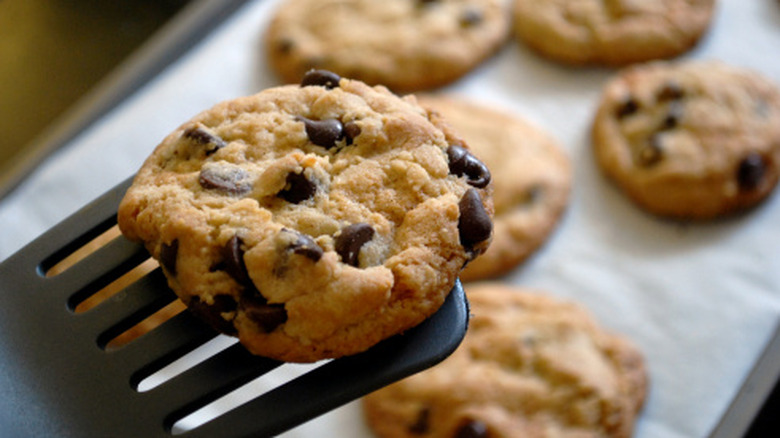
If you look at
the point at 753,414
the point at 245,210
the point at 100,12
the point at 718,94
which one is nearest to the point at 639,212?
the point at 718,94

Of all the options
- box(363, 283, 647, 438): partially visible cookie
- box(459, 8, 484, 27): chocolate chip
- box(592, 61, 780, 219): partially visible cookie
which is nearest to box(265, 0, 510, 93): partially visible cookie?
box(459, 8, 484, 27): chocolate chip

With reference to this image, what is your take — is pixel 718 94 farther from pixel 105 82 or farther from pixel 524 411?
pixel 105 82

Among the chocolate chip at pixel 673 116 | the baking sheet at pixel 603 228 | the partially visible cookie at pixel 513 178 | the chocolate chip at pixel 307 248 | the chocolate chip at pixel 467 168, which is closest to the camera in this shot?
the chocolate chip at pixel 307 248

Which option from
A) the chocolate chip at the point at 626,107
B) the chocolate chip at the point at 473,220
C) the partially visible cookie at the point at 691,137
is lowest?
the partially visible cookie at the point at 691,137

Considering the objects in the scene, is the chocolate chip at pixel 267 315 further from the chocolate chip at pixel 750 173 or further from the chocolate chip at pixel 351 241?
the chocolate chip at pixel 750 173

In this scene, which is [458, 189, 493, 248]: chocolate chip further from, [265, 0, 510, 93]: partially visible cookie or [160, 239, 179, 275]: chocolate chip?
[265, 0, 510, 93]: partially visible cookie

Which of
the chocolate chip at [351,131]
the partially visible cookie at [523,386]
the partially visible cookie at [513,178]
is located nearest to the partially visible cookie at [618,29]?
the partially visible cookie at [513,178]
